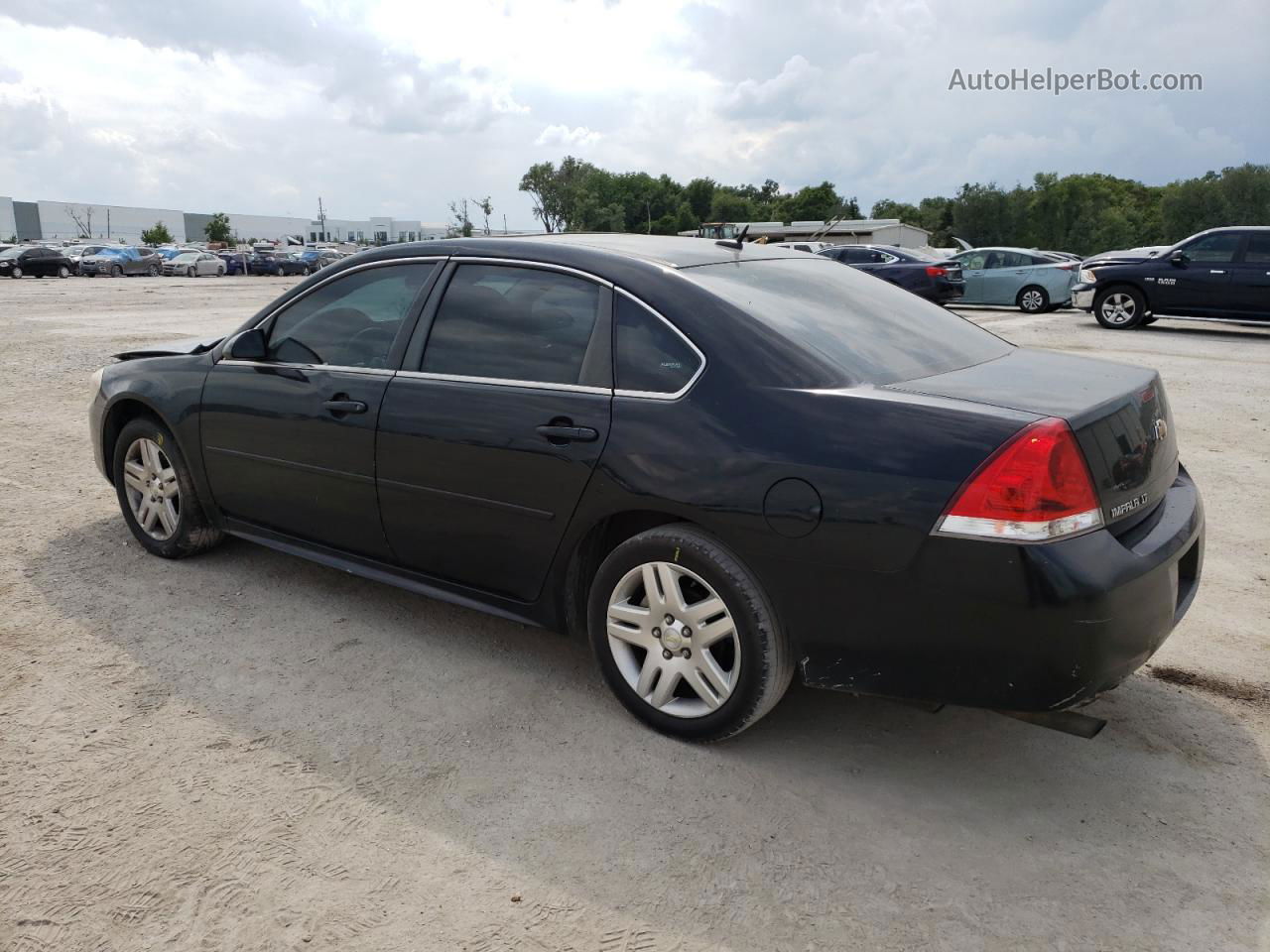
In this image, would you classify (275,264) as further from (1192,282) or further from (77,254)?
(1192,282)

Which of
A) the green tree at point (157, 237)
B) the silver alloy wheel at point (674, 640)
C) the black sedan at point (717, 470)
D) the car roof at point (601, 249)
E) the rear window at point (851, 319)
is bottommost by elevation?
the silver alloy wheel at point (674, 640)

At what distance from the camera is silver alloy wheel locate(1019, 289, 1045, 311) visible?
2112 cm

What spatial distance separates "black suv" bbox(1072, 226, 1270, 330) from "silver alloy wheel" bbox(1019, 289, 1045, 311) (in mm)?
Result: 3531

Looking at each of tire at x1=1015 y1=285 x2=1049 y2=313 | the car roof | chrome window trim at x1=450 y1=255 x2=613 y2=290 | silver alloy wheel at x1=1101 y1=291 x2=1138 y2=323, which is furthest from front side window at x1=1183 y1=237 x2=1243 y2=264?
chrome window trim at x1=450 y1=255 x2=613 y2=290

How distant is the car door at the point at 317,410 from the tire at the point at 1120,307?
52.7ft

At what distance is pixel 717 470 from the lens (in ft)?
9.64

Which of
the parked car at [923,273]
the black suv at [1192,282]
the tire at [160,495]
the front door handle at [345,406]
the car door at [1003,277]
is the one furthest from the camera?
the car door at [1003,277]

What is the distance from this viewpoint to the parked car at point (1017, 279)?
68.7 ft

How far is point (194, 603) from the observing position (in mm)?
4309

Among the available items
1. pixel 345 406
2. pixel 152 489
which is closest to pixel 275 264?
pixel 152 489

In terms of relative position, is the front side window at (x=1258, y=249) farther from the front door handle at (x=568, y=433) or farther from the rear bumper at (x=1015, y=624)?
the front door handle at (x=568, y=433)

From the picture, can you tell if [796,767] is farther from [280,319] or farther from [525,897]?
[280,319]

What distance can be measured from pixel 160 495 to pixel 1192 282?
52.9 ft

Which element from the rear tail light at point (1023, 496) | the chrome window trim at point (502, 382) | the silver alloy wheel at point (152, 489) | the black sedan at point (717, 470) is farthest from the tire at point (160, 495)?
the rear tail light at point (1023, 496)
